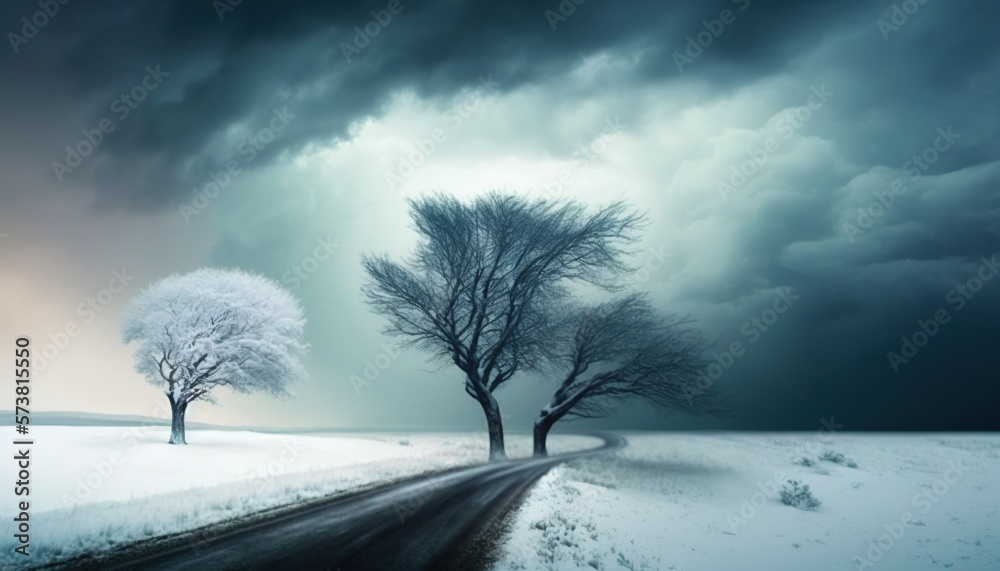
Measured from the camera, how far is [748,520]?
15914 millimetres

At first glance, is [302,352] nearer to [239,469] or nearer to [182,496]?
[239,469]

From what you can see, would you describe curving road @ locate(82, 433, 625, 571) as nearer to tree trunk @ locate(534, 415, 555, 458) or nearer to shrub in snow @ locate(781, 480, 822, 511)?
shrub in snow @ locate(781, 480, 822, 511)

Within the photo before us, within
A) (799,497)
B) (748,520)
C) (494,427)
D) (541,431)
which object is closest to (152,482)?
(494,427)

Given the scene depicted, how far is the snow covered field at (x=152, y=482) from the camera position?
8664 mm

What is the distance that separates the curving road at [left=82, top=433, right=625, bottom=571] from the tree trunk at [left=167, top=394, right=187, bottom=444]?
65.7 feet

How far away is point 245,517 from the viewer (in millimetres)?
10188

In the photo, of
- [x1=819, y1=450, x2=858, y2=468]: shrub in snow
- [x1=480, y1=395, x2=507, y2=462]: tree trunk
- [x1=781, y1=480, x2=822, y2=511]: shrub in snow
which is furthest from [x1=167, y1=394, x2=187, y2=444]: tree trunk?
[x1=819, y1=450, x2=858, y2=468]: shrub in snow

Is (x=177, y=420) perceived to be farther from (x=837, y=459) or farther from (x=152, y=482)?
(x=837, y=459)

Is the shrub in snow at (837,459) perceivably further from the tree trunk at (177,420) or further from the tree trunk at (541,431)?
the tree trunk at (177,420)

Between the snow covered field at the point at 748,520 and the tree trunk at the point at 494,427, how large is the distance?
18.0 feet

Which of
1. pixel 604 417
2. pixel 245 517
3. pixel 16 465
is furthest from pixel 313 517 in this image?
pixel 604 417

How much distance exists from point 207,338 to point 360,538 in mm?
23100

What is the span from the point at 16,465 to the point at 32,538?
638 inches

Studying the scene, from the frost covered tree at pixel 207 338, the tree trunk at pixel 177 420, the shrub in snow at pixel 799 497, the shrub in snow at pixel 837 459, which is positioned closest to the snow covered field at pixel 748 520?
the shrub in snow at pixel 799 497
